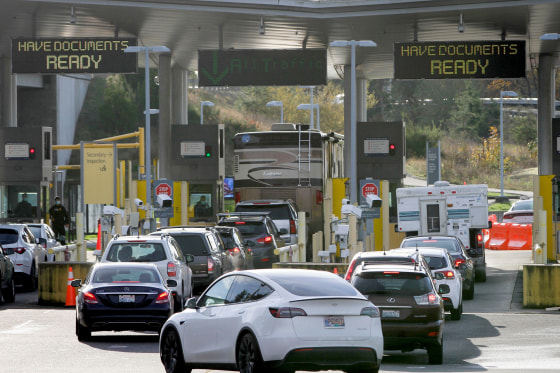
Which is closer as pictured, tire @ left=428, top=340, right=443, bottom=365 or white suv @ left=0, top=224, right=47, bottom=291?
tire @ left=428, top=340, right=443, bottom=365

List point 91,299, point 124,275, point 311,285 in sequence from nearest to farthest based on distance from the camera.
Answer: point 311,285 < point 91,299 < point 124,275

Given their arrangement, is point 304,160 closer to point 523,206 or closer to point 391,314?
point 523,206

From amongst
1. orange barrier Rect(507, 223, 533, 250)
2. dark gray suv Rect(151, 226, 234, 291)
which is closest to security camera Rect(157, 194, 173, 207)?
dark gray suv Rect(151, 226, 234, 291)

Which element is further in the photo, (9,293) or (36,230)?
(36,230)

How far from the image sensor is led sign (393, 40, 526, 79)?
3097cm

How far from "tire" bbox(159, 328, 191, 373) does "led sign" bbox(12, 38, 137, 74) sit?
16.1 metres

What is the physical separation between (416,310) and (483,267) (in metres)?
17.4

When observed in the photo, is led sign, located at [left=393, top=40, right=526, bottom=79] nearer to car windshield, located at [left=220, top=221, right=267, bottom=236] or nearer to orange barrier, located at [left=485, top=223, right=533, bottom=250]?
car windshield, located at [left=220, top=221, right=267, bottom=236]

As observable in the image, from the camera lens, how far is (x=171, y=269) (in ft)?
75.9

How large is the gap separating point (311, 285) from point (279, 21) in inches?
787

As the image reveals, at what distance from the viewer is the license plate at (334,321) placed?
13516mm

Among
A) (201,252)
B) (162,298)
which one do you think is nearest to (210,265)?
(201,252)

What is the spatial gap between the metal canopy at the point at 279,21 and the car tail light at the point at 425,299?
15.3 metres

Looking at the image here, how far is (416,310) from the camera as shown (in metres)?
16.9
